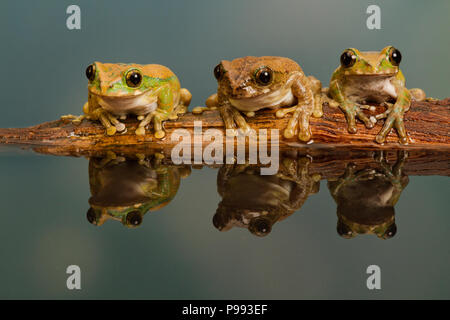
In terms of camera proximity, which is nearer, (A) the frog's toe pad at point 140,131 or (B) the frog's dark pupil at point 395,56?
(B) the frog's dark pupil at point 395,56

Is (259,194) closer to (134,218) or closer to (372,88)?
Answer: (134,218)

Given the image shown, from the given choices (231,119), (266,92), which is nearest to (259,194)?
(266,92)

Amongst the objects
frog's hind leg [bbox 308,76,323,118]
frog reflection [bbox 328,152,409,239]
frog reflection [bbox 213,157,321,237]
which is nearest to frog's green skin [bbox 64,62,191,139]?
frog reflection [bbox 213,157,321,237]

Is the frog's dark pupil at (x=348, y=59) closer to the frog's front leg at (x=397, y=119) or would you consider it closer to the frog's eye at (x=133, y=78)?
the frog's front leg at (x=397, y=119)

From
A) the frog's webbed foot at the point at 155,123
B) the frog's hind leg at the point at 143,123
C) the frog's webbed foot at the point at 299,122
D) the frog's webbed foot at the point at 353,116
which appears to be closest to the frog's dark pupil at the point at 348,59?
the frog's webbed foot at the point at 353,116

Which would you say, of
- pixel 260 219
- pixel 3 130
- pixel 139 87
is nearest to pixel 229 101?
pixel 139 87

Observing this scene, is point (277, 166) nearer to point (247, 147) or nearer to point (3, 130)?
point (247, 147)
